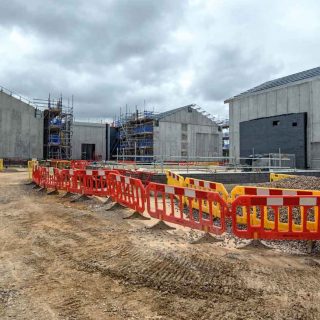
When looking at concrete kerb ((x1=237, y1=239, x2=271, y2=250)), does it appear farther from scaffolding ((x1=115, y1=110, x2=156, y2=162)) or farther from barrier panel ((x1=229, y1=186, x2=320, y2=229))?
scaffolding ((x1=115, y1=110, x2=156, y2=162))

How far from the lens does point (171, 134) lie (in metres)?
52.5

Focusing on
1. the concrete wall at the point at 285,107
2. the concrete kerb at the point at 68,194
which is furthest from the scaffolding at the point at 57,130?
the concrete kerb at the point at 68,194

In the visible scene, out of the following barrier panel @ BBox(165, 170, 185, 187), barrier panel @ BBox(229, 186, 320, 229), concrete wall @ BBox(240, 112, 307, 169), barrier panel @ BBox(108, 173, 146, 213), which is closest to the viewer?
barrier panel @ BBox(229, 186, 320, 229)

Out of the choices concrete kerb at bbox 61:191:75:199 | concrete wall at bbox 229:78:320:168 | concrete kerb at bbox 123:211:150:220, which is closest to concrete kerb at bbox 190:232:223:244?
concrete kerb at bbox 123:211:150:220

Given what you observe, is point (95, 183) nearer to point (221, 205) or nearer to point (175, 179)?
point (175, 179)

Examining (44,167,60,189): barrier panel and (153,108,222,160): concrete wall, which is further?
(153,108,222,160): concrete wall

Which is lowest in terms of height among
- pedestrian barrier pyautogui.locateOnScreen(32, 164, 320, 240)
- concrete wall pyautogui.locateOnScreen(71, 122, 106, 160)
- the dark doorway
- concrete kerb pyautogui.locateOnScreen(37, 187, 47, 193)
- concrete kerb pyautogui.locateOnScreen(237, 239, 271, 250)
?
concrete kerb pyautogui.locateOnScreen(237, 239, 271, 250)

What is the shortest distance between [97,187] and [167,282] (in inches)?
347

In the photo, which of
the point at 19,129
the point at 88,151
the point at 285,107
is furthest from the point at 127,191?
the point at 88,151

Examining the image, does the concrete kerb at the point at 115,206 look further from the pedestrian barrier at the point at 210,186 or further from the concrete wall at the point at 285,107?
the concrete wall at the point at 285,107

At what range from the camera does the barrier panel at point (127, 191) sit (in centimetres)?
982

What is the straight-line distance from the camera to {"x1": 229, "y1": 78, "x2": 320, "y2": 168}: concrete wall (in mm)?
29906

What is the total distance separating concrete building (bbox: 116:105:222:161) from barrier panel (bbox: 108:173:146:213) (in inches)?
1498

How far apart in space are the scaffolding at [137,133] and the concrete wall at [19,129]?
1180cm
